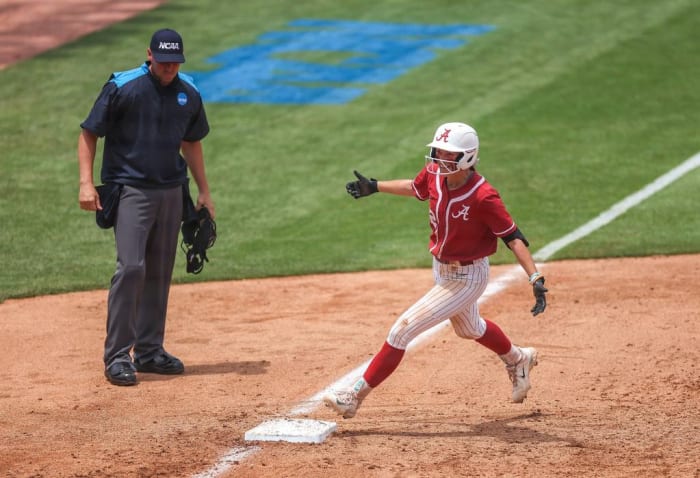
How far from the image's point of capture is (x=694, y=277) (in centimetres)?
1080

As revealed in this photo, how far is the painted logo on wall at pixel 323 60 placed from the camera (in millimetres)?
16938

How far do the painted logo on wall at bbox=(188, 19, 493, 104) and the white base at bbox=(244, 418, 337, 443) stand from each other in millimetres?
9897

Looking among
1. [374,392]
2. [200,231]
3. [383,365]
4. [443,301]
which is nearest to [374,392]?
[374,392]

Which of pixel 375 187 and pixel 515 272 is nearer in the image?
pixel 375 187

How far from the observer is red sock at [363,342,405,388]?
7180 millimetres

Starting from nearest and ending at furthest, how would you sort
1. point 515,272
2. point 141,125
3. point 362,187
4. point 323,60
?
point 362,187
point 141,125
point 515,272
point 323,60

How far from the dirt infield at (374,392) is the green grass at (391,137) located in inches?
37.6

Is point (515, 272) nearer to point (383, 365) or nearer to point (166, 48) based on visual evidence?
point (383, 365)

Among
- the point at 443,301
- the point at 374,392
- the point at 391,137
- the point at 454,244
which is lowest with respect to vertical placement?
the point at 391,137

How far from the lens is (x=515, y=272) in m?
11.3

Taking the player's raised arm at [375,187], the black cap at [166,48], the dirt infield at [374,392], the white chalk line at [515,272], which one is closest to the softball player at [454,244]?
the player's raised arm at [375,187]

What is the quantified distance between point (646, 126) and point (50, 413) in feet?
33.1

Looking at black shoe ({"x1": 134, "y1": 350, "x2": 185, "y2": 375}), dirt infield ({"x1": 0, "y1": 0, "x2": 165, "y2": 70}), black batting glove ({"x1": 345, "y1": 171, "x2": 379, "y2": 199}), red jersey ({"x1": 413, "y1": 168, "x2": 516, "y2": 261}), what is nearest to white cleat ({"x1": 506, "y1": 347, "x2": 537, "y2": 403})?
red jersey ({"x1": 413, "y1": 168, "x2": 516, "y2": 261})

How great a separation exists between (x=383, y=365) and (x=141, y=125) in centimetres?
242
